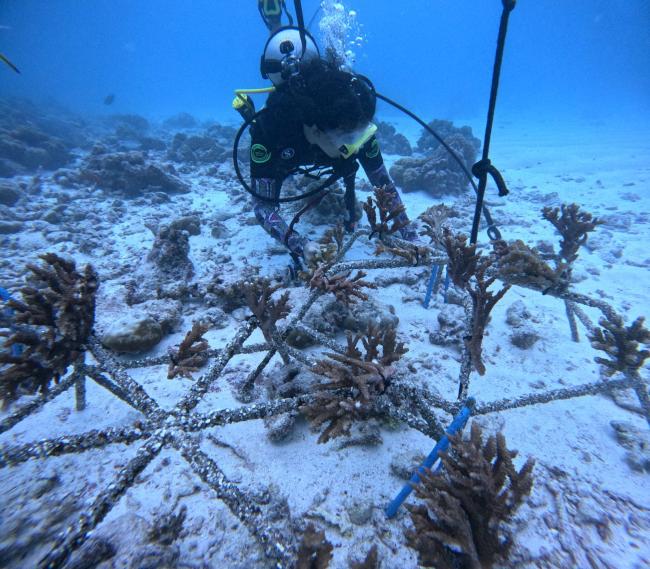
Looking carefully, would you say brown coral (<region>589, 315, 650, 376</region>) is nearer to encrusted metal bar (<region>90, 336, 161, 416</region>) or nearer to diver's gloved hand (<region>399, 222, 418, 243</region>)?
diver's gloved hand (<region>399, 222, 418, 243</region>)

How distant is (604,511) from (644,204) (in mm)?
11263

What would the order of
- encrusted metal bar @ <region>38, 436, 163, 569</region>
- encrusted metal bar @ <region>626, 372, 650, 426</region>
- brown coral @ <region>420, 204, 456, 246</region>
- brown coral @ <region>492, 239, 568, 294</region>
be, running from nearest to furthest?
encrusted metal bar @ <region>38, 436, 163, 569</region> → encrusted metal bar @ <region>626, 372, 650, 426</region> → brown coral @ <region>492, 239, 568, 294</region> → brown coral @ <region>420, 204, 456, 246</region>

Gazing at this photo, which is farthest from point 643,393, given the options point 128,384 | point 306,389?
point 128,384

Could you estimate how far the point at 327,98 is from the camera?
374 centimetres

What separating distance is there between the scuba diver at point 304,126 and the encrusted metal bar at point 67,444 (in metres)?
2.92

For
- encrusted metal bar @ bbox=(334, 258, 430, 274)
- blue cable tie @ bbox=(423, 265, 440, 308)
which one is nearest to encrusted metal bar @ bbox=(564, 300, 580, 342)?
blue cable tie @ bbox=(423, 265, 440, 308)

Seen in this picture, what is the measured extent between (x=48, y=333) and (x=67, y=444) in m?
1.26

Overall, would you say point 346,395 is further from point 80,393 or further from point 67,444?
point 80,393

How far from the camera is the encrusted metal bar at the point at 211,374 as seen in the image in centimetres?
187

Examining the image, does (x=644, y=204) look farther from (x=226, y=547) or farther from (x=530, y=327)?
(x=226, y=547)

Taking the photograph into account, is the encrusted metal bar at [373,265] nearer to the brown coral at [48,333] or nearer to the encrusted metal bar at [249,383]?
the encrusted metal bar at [249,383]

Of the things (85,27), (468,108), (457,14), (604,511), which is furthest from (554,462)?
(457,14)

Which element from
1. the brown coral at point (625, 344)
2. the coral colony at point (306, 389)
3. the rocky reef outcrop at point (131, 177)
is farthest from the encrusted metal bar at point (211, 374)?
the rocky reef outcrop at point (131, 177)

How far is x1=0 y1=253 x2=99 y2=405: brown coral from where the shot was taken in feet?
7.56
